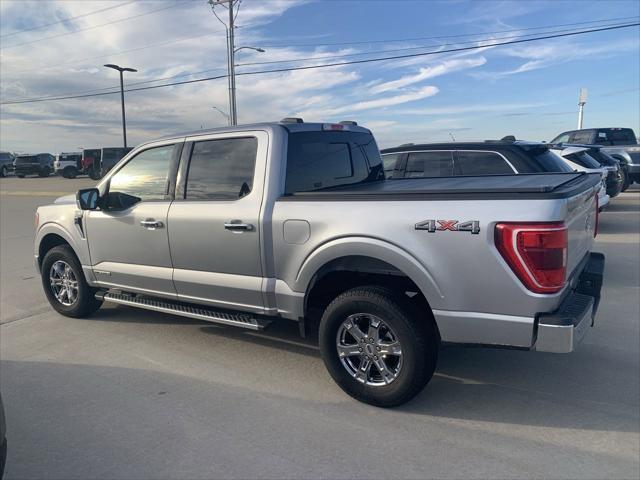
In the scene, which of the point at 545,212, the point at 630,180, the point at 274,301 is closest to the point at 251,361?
the point at 274,301

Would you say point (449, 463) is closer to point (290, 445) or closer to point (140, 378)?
point (290, 445)

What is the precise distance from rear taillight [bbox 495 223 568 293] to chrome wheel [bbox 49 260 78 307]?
14.9 feet

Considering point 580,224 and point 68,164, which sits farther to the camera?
point 68,164

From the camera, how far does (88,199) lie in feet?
16.9

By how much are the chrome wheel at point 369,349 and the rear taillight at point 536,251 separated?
3.10 ft

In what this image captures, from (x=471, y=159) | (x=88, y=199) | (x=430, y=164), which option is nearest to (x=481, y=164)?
(x=471, y=159)

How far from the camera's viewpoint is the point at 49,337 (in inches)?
207

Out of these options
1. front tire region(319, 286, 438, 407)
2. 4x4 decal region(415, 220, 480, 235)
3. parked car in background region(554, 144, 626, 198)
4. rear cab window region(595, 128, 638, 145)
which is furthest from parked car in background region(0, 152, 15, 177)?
4x4 decal region(415, 220, 480, 235)

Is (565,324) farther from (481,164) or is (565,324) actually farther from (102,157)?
(102,157)

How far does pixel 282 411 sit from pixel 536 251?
6.47ft

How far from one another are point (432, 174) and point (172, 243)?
15.8ft

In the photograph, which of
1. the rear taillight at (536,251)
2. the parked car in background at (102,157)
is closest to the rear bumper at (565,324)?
the rear taillight at (536,251)

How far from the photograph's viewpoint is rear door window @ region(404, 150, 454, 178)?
8.20 meters

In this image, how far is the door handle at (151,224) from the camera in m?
4.72
